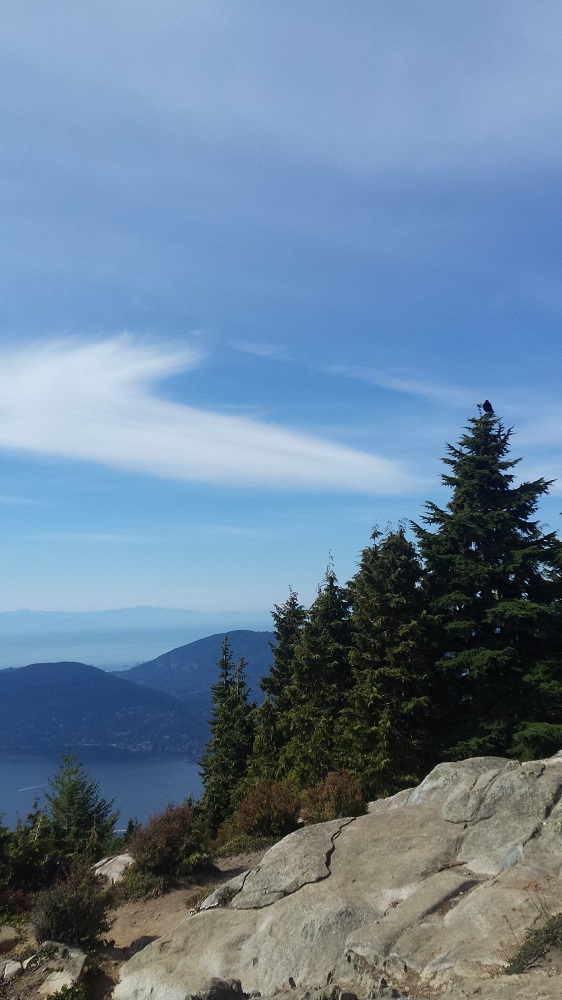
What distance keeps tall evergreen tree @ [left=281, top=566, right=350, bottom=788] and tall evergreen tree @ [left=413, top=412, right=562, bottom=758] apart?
4.85m

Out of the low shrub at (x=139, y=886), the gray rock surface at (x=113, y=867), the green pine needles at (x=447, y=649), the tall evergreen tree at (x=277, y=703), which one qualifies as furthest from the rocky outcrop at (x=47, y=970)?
the tall evergreen tree at (x=277, y=703)

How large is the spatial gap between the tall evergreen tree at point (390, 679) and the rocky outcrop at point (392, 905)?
27.2ft

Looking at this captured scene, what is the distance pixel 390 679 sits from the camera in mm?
22547

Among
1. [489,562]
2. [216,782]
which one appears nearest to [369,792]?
[489,562]

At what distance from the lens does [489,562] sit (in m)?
24.6

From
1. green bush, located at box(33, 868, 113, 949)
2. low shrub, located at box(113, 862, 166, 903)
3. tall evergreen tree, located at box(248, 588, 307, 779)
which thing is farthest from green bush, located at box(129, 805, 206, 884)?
tall evergreen tree, located at box(248, 588, 307, 779)

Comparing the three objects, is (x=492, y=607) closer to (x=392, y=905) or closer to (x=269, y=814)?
(x=269, y=814)

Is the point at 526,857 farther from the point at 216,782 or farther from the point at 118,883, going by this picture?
the point at 216,782

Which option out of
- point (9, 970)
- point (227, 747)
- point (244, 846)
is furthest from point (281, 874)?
point (227, 747)

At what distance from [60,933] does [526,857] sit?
8.57 m

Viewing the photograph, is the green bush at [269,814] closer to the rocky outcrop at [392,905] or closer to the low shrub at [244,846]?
the low shrub at [244,846]

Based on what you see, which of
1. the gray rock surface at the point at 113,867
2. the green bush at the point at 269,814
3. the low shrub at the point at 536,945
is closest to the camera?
the low shrub at the point at 536,945

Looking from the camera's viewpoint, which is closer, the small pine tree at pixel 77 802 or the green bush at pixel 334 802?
the green bush at pixel 334 802

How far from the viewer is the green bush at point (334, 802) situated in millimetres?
16312
